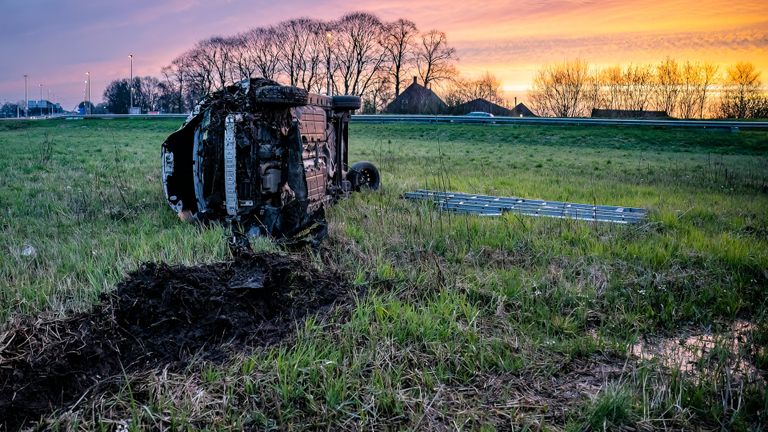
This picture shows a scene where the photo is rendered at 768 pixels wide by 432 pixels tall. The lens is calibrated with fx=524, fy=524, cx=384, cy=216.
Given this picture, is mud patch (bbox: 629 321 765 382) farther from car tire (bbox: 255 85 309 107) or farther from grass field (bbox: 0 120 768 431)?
car tire (bbox: 255 85 309 107)

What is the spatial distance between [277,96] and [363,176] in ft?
13.5

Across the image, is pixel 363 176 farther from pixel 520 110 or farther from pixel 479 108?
pixel 520 110

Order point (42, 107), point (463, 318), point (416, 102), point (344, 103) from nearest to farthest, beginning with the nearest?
1. point (463, 318)
2. point (344, 103)
3. point (416, 102)
4. point (42, 107)

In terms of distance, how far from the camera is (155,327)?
3174 millimetres

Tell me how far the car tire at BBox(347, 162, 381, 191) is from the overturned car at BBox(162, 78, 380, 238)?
2.72 m

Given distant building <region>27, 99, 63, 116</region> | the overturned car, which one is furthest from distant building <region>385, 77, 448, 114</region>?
distant building <region>27, 99, 63, 116</region>

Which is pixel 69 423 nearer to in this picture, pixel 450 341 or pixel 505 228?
pixel 450 341

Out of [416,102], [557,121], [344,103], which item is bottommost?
[344,103]

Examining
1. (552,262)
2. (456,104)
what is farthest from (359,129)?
(552,262)

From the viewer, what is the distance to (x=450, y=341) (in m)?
3.33

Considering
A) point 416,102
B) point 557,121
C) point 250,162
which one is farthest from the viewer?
point 416,102

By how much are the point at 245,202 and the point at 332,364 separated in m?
3.18

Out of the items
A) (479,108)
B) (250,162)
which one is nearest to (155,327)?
(250,162)

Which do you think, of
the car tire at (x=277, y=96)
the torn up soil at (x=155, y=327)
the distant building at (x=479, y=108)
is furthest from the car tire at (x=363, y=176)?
the distant building at (x=479, y=108)
